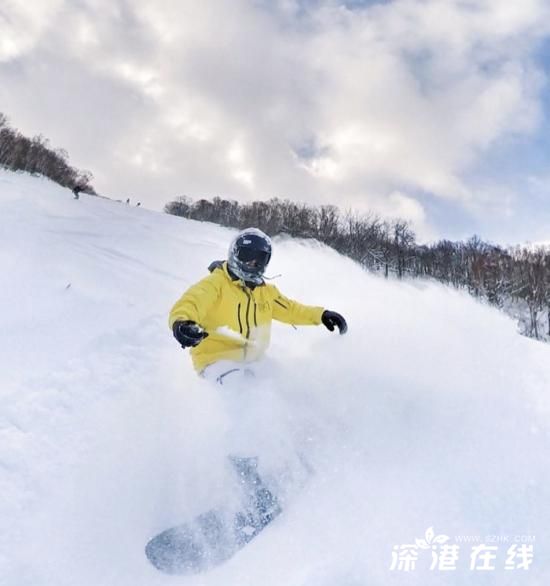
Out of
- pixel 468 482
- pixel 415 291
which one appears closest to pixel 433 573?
pixel 468 482

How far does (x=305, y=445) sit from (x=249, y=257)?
1.45 m

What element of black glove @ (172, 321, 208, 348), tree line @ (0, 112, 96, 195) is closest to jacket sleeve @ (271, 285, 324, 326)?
black glove @ (172, 321, 208, 348)

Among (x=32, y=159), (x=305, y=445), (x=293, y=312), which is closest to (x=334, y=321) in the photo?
(x=293, y=312)

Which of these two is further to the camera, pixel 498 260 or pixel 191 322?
pixel 498 260

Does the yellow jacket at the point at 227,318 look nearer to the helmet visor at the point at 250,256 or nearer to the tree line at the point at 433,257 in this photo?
the helmet visor at the point at 250,256

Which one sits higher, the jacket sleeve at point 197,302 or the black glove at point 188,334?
the jacket sleeve at point 197,302

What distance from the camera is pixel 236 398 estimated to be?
300cm

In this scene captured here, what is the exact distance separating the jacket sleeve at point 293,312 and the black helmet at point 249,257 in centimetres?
38

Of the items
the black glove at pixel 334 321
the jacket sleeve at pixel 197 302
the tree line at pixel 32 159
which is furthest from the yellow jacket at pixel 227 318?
the tree line at pixel 32 159

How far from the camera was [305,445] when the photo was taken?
2.88m

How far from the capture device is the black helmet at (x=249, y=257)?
10.4ft

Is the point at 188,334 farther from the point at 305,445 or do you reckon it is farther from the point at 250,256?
the point at 305,445

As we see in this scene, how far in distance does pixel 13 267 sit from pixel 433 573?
6667mm

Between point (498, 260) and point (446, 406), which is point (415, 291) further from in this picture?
point (498, 260)
